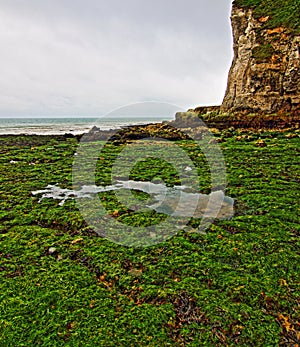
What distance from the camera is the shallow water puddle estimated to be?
7965 millimetres

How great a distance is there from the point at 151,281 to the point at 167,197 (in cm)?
455

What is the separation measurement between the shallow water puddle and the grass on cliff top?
23074 millimetres

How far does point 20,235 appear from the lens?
663 centimetres

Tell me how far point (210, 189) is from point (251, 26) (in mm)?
26254

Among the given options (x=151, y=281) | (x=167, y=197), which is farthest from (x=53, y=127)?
(x=151, y=281)

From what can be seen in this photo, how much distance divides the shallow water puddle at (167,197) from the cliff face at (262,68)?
18.1m

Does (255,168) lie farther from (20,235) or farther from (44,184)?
(20,235)

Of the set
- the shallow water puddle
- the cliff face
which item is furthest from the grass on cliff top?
the shallow water puddle

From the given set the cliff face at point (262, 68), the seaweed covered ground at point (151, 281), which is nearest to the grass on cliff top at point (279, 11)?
the cliff face at point (262, 68)

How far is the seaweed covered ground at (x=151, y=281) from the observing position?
397 cm

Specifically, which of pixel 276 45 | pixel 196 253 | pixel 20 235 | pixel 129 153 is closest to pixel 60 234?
pixel 20 235

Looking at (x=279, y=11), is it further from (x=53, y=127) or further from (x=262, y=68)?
(x=53, y=127)

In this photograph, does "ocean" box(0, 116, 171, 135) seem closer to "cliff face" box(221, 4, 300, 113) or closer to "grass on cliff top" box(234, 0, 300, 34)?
"cliff face" box(221, 4, 300, 113)

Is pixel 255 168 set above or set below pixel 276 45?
below
